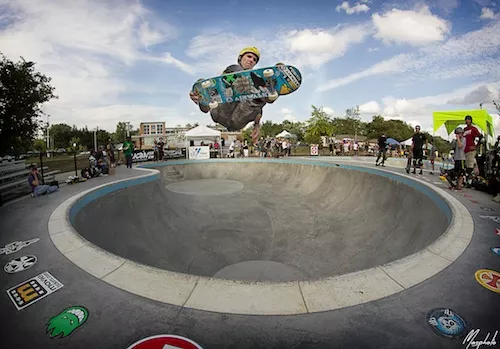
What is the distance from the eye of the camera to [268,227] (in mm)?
9031

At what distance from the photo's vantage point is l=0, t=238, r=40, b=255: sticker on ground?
362 centimetres

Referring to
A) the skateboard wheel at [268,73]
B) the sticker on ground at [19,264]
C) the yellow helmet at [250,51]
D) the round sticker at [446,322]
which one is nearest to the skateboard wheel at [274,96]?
the skateboard wheel at [268,73]

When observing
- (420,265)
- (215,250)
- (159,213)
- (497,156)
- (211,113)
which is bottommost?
(215,250)

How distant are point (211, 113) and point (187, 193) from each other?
14.5 m

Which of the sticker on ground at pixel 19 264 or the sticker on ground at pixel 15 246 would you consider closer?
the sticker on ground at pixel 19 264

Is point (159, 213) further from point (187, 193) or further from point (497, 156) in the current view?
point (497, 156)

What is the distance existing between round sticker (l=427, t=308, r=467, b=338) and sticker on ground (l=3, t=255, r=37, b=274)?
14.7 ft

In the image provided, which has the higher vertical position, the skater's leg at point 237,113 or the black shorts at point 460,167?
the skater's leg at point 237,113

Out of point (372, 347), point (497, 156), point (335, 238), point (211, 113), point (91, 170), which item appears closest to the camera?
point (372, 347)

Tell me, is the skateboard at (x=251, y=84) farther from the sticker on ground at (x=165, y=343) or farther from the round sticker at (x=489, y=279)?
the sticker on ground at (x=165, y=343)

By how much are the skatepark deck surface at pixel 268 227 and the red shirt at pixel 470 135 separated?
65.5 inches

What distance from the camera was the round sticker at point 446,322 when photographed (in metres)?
2.01

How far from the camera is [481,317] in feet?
7.14

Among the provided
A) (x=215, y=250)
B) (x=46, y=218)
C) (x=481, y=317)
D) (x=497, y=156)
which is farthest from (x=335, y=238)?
(x=46, y=218)
